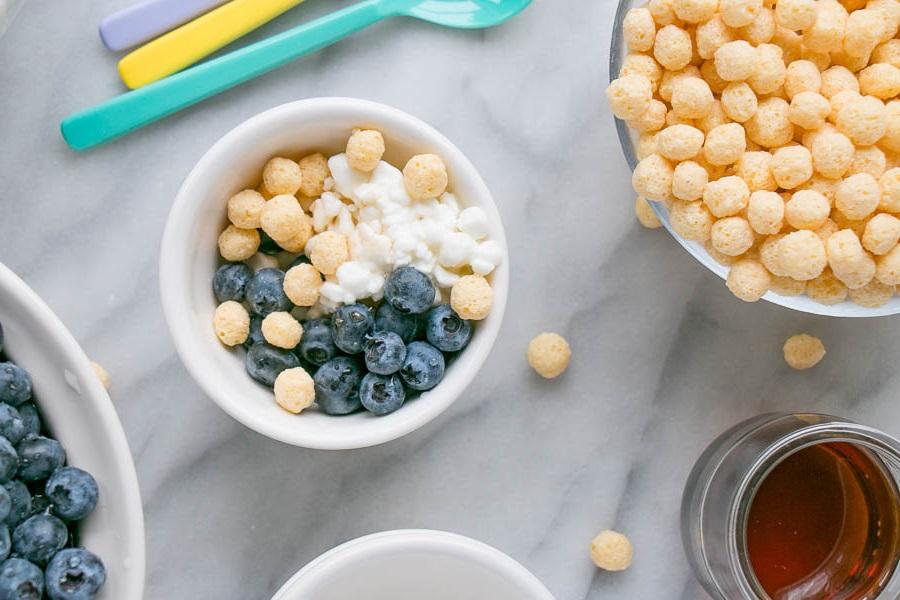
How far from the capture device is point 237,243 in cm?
88

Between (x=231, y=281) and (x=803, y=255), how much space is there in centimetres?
45

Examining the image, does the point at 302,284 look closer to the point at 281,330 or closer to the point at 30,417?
the point at 281,330

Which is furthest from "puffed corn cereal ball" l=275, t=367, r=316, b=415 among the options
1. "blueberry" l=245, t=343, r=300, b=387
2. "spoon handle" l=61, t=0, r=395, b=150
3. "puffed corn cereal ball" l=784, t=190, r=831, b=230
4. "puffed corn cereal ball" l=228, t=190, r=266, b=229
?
"puffed corn cereal ball" l=784, t=190, r=831, b=230

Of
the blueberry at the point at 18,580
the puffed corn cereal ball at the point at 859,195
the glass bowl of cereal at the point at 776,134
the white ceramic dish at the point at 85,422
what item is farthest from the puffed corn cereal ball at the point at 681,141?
the blueberry at the point at 18,580

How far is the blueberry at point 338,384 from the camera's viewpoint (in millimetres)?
859

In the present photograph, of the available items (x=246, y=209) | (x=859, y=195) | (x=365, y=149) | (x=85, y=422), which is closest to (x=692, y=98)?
(x=859, y=195)

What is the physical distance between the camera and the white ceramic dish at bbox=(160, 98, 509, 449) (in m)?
0.83

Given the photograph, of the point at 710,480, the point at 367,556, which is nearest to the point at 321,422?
the point at 367,556

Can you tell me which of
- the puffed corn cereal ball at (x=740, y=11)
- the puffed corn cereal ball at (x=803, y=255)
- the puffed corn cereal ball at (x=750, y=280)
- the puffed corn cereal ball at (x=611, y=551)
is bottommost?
the puffed corn cereal ball at (x=611, y=551)

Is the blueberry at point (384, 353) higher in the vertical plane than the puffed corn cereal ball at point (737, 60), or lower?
lower

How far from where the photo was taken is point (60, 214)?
0.99 meters

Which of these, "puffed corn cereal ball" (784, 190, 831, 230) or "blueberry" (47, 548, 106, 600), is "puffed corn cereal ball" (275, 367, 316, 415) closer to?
"blueberry" (47, 548, 106, 600)

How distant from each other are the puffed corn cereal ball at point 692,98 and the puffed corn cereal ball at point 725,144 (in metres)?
A: 0.02

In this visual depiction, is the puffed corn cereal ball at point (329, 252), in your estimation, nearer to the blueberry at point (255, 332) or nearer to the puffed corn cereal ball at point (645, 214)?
the blueberry at point (255, 332)
